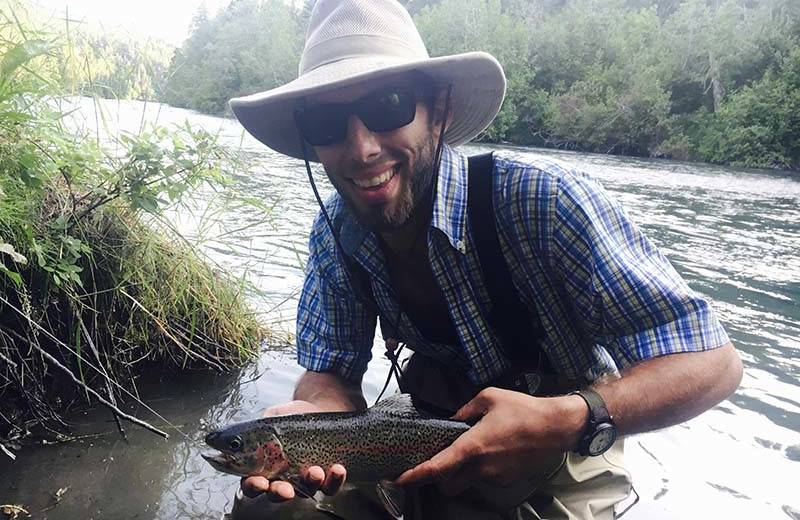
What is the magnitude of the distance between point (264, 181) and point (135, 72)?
8.63 meters

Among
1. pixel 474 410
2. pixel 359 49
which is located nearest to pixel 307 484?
pixel 474 410

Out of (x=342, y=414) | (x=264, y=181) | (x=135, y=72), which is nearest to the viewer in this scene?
(x=342, y=414)

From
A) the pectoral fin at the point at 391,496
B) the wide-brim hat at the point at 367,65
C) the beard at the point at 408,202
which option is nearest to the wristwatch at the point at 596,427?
the pectoral fin at the point at 391,496

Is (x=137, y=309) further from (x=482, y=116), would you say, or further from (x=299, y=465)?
(x=482, y=116)

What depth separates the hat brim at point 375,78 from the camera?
216 centimetres

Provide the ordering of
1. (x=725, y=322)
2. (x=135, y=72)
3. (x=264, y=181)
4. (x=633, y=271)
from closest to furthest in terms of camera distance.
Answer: (x=633, y=271) → (x=135, y=72) → (x=725, y=322) → (x=264, y=181)

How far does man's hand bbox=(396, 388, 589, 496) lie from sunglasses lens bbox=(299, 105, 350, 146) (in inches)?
43.2

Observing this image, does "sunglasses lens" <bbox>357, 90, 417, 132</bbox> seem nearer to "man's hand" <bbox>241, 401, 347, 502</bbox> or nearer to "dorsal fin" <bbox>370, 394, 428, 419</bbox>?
"dorsal fin" <bbox>370, 394, 428, 419</bbox>

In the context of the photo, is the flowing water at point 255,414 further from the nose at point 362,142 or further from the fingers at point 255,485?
the fingers at point 255,485

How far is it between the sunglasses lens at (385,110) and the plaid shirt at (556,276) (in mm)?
232

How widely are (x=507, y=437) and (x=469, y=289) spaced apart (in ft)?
1.94

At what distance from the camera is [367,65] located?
2.19 meters

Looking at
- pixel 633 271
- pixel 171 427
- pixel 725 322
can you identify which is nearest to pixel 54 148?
pixel 171 427

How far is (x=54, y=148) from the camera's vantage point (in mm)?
3055
